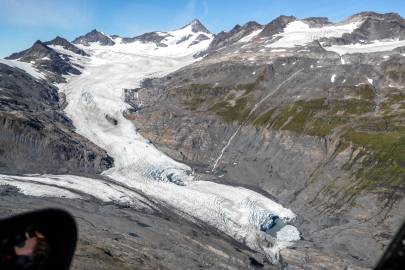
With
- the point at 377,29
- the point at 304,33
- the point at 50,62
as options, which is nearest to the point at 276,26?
the point at 304,33

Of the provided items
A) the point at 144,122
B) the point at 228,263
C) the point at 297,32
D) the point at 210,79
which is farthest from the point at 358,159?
the point at 297,32

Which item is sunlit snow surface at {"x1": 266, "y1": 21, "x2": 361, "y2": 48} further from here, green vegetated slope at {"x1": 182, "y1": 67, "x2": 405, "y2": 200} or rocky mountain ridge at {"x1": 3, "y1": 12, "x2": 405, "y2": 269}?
green vegetated slope at {"x1": 182, "y1": 67, "x2": 405, "y2": 200}

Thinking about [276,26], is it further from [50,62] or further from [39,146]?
[39,146]

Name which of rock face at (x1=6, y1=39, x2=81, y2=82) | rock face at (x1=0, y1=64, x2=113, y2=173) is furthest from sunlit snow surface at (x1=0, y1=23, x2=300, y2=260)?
rock face at (x1=6, y1=39, x2=81, y2=82)

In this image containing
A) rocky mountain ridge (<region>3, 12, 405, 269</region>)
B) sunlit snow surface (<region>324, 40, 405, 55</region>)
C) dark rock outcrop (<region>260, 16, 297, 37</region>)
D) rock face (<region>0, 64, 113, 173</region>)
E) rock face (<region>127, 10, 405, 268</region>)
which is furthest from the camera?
dark rock outcrop (<region>260, 16, 297, 37</region>)

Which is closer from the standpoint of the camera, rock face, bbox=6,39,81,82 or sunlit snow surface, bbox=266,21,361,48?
rock face, bbox=6,39,81,82
